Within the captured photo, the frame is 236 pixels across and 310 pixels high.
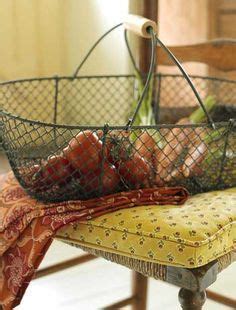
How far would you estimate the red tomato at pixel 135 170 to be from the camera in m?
0.86

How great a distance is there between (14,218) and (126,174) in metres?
0.17

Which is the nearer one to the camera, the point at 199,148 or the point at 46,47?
the point at 199,148

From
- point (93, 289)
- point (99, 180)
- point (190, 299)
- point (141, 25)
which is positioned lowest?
point (93, 289)

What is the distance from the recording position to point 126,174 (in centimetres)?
87

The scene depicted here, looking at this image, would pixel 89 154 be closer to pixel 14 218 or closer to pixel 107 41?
pixel 14 218

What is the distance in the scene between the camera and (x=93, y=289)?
1.54 m

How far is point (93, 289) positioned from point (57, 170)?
76 centimetres

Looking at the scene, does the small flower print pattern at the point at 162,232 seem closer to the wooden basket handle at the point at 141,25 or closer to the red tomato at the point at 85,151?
the red tomato at the point at 85,151

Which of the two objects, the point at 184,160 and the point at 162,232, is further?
the point at 184,160

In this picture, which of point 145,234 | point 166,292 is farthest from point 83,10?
point 145,234

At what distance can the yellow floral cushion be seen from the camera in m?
0.75

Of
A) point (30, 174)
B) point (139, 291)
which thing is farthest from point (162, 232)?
point (139, 291)

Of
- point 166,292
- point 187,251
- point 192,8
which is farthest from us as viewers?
point 192,8

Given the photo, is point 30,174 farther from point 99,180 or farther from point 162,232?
point 162,232
